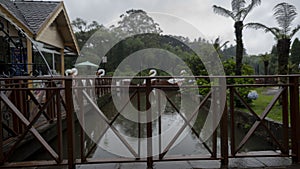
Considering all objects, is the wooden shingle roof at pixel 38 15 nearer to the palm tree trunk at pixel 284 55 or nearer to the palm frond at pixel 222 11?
the palm frond at pixel 222 11

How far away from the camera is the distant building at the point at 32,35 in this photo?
255 inches

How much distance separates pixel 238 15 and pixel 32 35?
686cm

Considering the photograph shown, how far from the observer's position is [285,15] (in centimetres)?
819

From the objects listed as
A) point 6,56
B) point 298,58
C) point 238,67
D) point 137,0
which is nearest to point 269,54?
point 298,58

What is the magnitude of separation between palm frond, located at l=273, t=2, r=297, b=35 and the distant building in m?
6.85

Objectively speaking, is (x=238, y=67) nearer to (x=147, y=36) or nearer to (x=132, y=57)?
(x=132, y=57)

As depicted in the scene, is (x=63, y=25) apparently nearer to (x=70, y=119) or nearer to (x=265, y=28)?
(x=265, y=28)

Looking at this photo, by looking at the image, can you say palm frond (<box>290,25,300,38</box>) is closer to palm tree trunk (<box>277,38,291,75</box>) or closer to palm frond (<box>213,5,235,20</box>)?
palm tree trunk (<box>277,38,291,75</box>)

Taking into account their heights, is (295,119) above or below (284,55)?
below

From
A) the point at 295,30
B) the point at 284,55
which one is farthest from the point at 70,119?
the point at 295,30

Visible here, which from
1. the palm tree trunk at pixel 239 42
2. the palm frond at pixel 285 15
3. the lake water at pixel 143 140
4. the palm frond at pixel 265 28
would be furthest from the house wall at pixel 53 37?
→ the palm frond at pixel 285 15

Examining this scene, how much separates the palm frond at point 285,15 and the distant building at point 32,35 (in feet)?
22.5

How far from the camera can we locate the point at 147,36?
62.4 feet

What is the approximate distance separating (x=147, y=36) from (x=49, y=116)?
14757 mm
